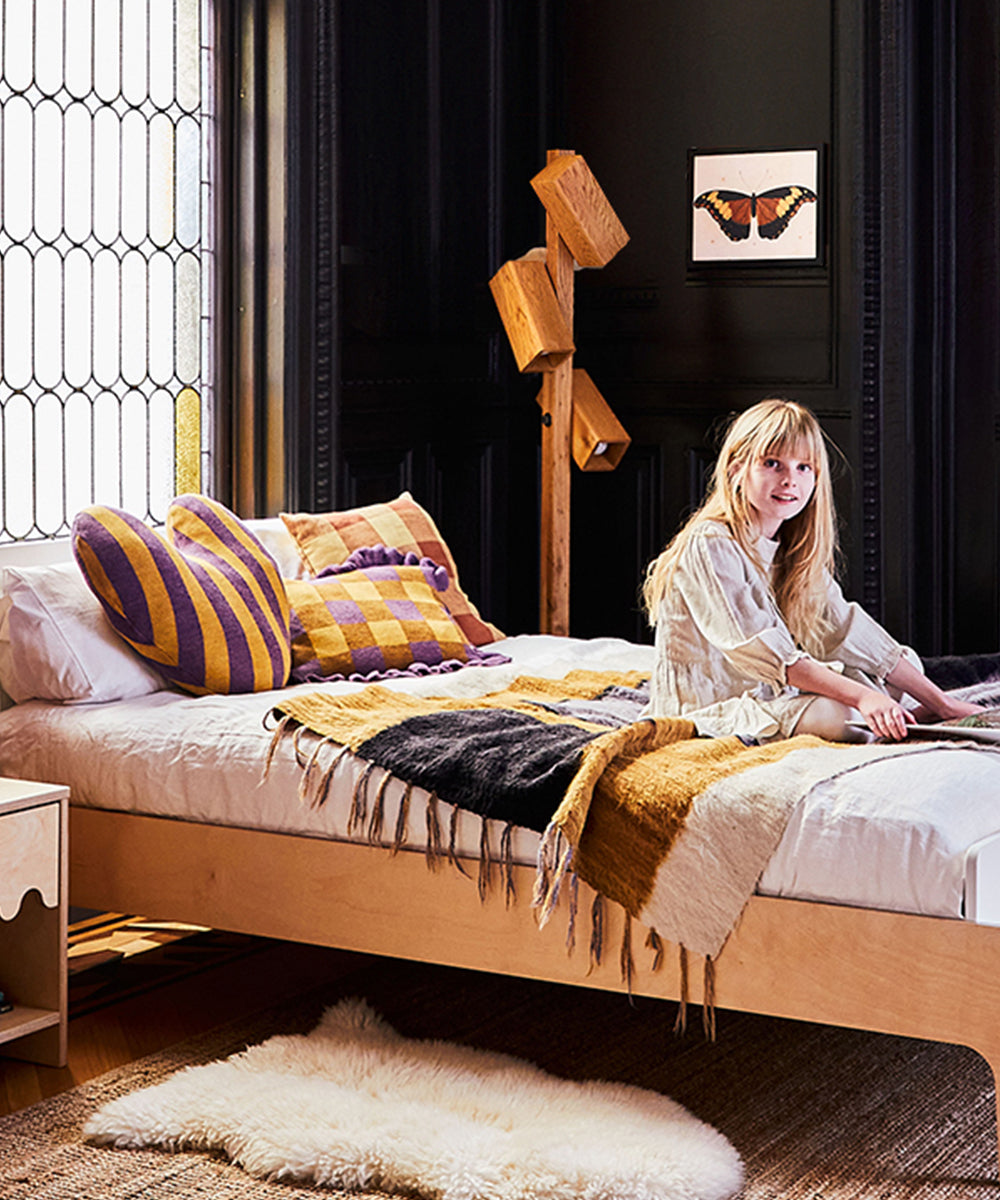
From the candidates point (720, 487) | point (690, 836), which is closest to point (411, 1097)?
point (690, 836)

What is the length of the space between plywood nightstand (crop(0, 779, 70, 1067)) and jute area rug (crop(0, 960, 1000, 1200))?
0.48ft

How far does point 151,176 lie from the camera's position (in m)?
3.63

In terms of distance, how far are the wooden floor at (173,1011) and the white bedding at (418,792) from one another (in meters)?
0.36

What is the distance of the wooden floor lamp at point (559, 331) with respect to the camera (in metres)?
4.23

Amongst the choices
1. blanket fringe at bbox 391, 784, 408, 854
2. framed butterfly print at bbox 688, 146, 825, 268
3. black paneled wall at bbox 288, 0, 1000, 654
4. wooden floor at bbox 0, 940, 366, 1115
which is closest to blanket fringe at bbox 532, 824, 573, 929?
blanket fringe at bbox 391, 784, 408, 854

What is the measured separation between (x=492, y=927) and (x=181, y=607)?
898mm

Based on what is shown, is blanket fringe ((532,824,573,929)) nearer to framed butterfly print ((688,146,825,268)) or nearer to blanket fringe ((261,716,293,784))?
blanket fringe ((261,716,293,784))

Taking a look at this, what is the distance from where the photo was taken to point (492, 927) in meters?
2.45

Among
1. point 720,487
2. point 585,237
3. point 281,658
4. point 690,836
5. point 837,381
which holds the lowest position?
point 690,836

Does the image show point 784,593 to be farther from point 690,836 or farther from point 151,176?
point 151,176

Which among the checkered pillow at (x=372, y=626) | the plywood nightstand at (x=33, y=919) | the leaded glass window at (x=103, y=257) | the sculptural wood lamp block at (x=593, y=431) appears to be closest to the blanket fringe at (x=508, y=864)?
the plywood nightstand at (x=33, y=919)

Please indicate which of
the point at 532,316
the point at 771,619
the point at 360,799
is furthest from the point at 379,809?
the point at 532,316

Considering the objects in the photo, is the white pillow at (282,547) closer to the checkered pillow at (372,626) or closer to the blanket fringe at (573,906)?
the checkered pillow at (372,626)

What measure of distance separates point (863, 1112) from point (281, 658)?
133 centimetres
